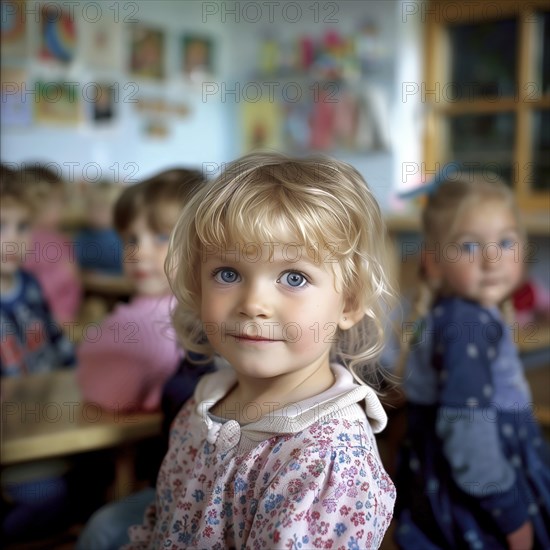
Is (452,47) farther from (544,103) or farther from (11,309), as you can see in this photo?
(11,309)

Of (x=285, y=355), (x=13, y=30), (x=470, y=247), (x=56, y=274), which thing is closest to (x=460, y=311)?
(x=470, y=247)

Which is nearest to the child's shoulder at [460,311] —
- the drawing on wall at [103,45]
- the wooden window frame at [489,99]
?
the wooden window frame at [489,99]

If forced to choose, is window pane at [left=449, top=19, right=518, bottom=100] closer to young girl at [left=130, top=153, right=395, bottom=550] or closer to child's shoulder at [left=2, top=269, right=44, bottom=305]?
child's shoulder at [left=2, top=269, right=44, bottom=305]

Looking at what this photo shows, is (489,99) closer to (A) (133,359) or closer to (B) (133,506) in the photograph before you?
(A) (133,359)

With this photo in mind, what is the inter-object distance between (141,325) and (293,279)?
639mm

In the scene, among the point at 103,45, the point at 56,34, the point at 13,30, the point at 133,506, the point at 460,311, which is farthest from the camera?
the point at 103,45

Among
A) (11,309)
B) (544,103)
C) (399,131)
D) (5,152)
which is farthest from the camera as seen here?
(399,131)

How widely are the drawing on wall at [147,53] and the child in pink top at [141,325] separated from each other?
124 inches

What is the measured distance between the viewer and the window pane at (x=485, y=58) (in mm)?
3971

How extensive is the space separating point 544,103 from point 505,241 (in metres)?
2.48

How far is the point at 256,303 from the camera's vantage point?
3.34ft

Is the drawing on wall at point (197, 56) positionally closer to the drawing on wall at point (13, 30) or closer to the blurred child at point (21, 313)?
the drawing on wall at point (13, 30)

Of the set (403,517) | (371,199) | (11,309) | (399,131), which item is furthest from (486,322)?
(399,131)

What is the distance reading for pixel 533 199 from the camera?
3943mm
